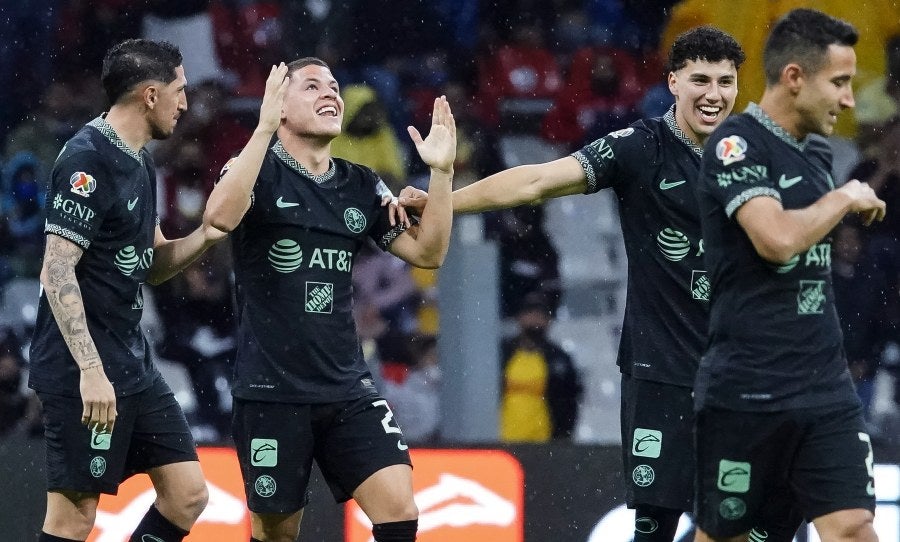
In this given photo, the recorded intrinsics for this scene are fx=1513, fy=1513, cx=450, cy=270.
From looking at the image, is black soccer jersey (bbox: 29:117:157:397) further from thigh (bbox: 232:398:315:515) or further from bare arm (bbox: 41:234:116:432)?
thigh (bbox: 232:398:315:515)

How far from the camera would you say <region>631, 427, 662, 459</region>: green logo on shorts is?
4.87 metres

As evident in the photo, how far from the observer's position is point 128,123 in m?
4.90

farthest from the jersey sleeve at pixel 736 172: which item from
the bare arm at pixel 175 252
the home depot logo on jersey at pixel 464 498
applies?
the home depot logo on jersey at pixel 464 498

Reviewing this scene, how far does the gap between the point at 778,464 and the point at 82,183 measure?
2.25m

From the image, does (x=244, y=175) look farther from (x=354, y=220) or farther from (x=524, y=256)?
(x=524, y=256)

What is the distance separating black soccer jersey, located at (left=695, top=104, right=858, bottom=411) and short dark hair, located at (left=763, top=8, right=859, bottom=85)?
0.51ft

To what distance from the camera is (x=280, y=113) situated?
4691 millimetres

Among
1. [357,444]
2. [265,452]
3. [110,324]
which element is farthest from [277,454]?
[110,324]

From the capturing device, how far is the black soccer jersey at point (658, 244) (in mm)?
4883

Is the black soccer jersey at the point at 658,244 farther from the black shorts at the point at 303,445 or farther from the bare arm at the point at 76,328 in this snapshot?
the bare arm at the point at 76,328

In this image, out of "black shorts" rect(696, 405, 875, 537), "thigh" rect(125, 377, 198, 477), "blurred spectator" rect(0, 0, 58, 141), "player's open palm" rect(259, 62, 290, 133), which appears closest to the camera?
"black shorts" rect(696, 405, 875, 537)

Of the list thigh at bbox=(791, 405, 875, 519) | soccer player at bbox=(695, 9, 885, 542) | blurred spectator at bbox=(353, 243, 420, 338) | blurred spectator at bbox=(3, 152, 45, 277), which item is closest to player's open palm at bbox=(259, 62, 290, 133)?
soccer player at bbox=(695, 9, 885, 542)

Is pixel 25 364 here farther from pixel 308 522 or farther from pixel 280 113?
pixel 280 113

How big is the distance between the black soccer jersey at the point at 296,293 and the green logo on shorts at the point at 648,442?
0.88 metres
